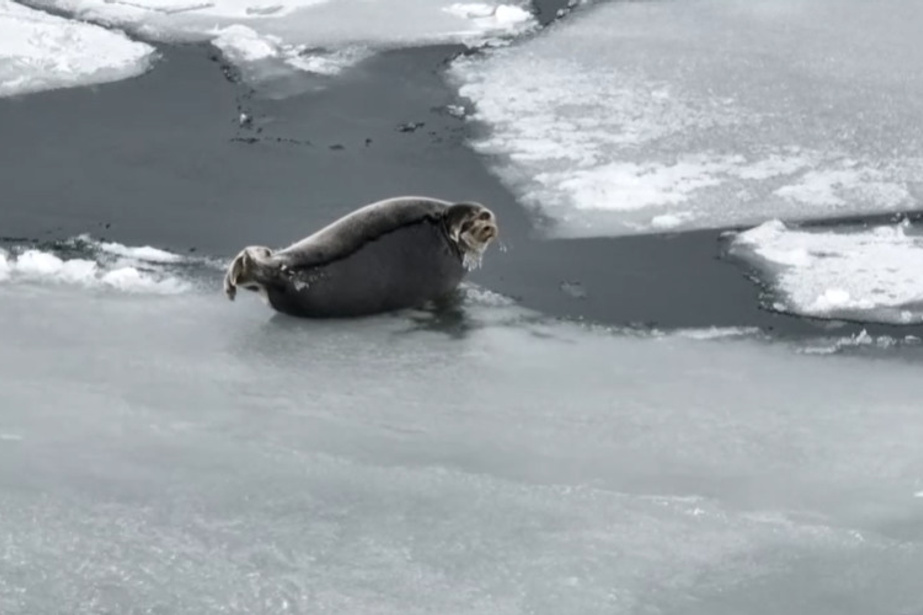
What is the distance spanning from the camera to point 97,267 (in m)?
6.19

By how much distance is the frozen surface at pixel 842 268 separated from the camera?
594 cm

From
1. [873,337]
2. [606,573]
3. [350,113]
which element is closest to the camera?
[606,573]

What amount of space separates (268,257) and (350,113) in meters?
1.88

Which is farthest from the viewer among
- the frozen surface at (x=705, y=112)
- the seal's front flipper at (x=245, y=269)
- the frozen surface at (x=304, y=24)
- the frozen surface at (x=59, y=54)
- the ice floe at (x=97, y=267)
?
the frozen surface at (x=304, y=24)

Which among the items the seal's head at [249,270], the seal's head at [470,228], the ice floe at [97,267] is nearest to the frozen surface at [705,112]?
the seal's head at [470,228]

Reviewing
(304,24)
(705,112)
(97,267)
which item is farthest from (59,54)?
(705,112)

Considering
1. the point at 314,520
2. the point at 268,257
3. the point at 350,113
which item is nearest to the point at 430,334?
the point at 268,257

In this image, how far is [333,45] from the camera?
27.6ft

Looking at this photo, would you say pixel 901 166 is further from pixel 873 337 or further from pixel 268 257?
pixel 268 257

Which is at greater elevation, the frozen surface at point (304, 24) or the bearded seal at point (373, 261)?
the frozen surface at point (304, 24)

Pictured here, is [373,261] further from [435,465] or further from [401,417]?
[435,465]

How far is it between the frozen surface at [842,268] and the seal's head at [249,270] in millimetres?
1628

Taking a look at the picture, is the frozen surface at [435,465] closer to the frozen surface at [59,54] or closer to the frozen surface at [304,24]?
the frozen surface at [59,54]

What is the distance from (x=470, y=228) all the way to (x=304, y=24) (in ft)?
9.79
